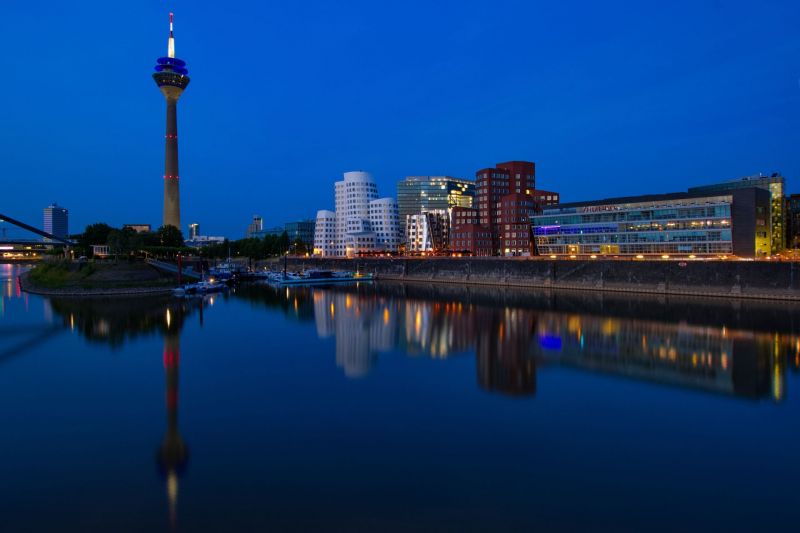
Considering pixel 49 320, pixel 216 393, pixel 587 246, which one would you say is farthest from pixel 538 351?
pixel 587 246

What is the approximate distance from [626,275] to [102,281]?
5599cm

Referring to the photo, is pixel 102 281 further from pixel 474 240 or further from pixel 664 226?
pixel 664 226

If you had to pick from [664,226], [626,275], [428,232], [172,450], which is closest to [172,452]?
[172,450]

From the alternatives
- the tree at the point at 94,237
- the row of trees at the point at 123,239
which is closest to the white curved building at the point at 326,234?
the row of trees at the point at 123,239

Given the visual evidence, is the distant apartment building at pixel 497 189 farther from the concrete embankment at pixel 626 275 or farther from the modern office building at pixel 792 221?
the modern office building at pixel 792 221

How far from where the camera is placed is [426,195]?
136 meters

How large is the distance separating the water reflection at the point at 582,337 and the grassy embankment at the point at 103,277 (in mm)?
18060

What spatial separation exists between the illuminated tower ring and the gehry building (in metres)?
31.5

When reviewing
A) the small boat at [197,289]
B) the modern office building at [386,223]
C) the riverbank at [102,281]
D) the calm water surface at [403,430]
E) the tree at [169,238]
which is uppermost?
the modern office building at [386,223]

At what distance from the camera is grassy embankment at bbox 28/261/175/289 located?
5569 centimetres

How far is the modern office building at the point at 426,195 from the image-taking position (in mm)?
136375

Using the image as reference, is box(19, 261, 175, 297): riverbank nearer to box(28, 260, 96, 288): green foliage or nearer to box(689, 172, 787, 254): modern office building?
box(28, 260, 96, 288): green foliage

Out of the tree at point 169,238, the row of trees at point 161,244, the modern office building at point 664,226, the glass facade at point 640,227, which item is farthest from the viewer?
the tree at point 169,238

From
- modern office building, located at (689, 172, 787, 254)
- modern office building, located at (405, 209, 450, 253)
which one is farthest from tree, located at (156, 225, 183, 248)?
modern office building, located at (689, 172, 787, 254)
